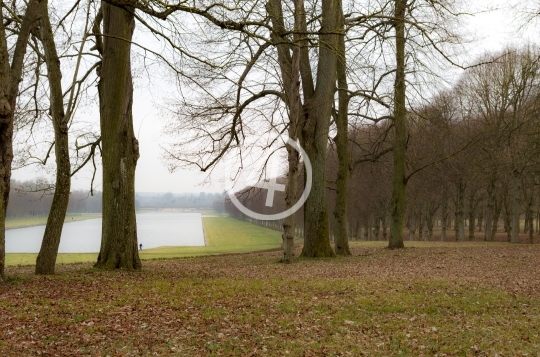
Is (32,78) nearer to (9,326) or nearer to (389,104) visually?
(9,326)

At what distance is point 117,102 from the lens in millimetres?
12719

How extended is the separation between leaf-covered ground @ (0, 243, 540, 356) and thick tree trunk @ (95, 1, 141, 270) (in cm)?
105

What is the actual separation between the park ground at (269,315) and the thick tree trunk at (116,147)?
3.64ft

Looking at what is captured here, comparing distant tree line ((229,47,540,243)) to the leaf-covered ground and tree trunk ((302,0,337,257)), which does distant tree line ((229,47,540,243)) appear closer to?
tree trunk ((302,0,337,257))

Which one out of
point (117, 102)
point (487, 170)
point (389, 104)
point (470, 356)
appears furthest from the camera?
point (487, 170)

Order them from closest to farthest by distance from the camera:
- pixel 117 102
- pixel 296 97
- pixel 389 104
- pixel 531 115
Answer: pixel 117 102 < pixel 296 97 < pixel 389 104 < pixel 531 115

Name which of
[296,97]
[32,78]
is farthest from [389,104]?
[32,78]

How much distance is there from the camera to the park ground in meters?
6.48

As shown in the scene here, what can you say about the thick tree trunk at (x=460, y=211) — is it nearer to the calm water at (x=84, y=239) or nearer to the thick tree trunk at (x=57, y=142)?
the thick tree trunk at (x=57, y=142)

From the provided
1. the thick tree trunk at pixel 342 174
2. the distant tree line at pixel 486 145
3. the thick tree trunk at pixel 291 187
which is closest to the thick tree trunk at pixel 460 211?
the distant tree line at pixel 486 145

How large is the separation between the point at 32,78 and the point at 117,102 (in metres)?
4.80

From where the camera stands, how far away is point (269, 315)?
8141 mm

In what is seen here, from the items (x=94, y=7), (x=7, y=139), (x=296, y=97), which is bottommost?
(x=7, y=139)

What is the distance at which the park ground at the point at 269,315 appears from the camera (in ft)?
21.3
